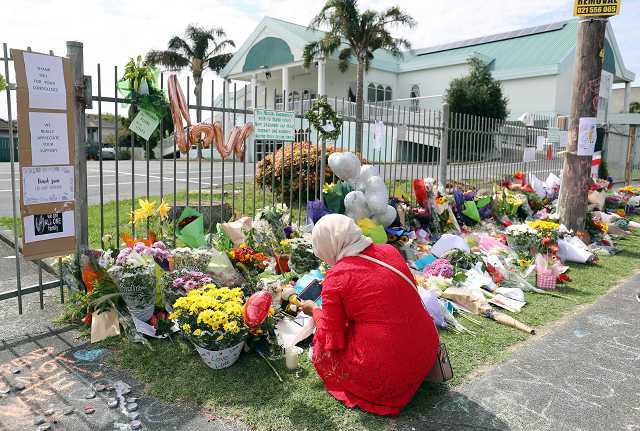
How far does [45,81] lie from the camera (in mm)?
3322

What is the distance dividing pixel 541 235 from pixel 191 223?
427 cm

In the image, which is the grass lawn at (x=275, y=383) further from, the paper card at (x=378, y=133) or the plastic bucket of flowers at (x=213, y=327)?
the paper card at (x=378, y=133)

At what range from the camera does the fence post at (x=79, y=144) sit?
355 cm

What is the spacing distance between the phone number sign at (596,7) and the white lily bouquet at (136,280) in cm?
656

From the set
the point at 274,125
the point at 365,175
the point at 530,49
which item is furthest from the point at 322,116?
the point at 530,49

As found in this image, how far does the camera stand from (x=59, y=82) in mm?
3402

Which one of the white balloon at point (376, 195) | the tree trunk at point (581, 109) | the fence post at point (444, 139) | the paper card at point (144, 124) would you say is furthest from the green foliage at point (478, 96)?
the paper card at point (144, 124)

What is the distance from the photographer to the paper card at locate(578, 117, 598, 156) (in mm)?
6574

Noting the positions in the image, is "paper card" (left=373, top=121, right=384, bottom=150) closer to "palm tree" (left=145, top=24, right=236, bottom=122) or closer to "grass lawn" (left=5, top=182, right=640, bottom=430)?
"grass lawn" (left=5, top=182, right=640, bottom=430)

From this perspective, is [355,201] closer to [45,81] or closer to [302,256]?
[302,256]

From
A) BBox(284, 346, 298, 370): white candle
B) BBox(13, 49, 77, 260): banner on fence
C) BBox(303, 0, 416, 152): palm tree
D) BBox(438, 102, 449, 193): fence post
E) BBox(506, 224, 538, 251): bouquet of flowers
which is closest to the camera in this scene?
BBox(284, 346, 298, 370): white candle

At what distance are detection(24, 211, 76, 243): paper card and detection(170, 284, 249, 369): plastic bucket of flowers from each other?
135cm

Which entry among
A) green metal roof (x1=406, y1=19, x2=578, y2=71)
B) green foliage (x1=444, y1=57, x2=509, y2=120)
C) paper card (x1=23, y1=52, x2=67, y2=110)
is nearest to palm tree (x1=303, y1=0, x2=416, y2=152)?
green foliage (x1=444, y1=57, x2=509, y2=120)

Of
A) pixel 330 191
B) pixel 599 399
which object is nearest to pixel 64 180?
pixel 330 191
